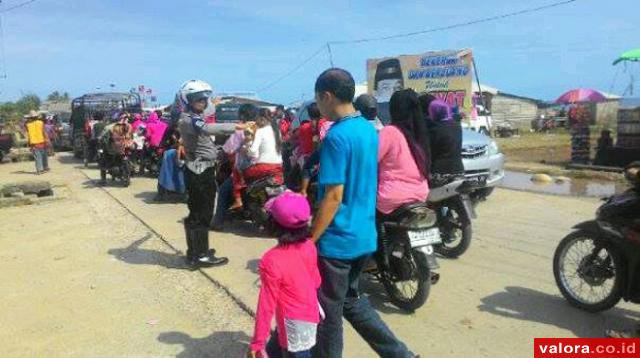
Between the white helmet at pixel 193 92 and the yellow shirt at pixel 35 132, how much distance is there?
509 inches

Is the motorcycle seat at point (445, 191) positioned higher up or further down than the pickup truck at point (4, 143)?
higher up

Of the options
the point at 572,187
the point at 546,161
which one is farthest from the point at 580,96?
the point at 572,187

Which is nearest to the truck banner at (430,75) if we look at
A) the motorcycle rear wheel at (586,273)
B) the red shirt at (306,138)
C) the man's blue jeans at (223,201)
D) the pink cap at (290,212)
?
the red shirt at (306,138)

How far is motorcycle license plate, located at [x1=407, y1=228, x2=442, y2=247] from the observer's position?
482 cm

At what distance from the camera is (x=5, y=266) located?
703 centimetres

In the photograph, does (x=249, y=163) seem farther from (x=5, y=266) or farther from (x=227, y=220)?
(x=5, y=266)

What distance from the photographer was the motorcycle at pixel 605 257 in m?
4.50

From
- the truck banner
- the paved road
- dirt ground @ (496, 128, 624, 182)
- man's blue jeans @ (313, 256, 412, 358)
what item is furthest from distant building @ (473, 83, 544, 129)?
man's blue jeans @ (313, 256, 412, 358)

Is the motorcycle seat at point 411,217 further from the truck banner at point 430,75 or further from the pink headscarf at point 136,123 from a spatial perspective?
Answer: the pink headscarf at point 136,123

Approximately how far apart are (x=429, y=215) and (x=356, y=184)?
177 cm

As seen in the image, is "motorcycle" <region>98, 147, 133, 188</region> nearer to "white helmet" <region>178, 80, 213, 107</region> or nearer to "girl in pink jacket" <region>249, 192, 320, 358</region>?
"white helmet" <region>178, 80, 213, 107</region>

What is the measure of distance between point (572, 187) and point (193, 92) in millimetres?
9254

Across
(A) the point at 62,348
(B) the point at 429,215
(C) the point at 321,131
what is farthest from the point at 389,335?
(C) the point at 321,131

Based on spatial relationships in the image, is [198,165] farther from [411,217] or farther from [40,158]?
[40,158]
